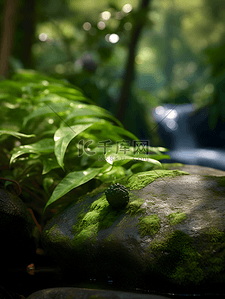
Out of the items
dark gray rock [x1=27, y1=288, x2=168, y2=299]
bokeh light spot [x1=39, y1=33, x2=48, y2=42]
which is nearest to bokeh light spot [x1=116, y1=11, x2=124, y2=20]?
bokeh light spot [x1=39, y1=33, x2=48, y2=42]

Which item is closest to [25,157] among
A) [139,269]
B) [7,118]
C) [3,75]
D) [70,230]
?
[7,118]

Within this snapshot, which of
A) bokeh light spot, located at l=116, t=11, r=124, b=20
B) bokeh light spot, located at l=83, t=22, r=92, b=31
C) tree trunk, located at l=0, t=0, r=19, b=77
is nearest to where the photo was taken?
tree trunk, located at l=0, t=0, r=19, b=77

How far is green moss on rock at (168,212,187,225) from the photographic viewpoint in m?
1.07

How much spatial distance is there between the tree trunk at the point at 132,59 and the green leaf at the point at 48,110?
7.57 ft

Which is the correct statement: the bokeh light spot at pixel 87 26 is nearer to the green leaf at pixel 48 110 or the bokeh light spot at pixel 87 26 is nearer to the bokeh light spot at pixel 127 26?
the bokeh light spot at pixel 127 26

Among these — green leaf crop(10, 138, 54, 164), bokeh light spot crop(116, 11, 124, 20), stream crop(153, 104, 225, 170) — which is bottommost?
stream crop(153, 104, 225, 170)

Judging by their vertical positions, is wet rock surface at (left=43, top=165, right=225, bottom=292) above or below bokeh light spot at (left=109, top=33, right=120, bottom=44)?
below

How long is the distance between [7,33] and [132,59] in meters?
2.36

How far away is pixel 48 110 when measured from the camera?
1862 millimetres

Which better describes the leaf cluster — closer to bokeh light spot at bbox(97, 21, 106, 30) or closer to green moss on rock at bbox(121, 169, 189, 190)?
green moss on rock at bbox(121, 169, 189, 190)

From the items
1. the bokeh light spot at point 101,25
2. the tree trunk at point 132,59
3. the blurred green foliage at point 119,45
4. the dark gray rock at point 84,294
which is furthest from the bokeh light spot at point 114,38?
the dark gray rock at point 84,294

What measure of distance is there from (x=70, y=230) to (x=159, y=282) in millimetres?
570

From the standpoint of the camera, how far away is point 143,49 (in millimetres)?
4723

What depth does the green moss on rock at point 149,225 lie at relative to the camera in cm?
107
